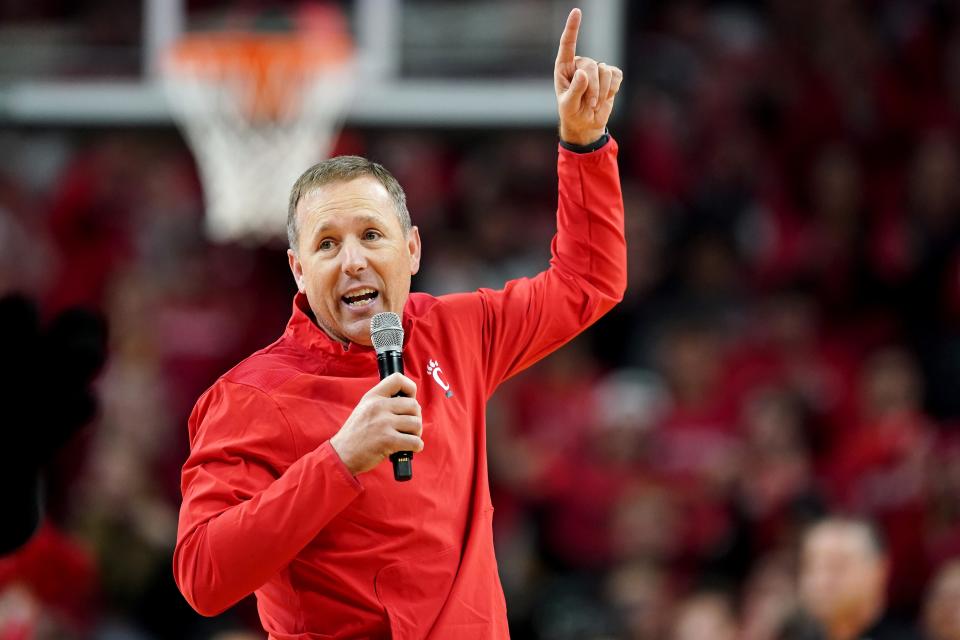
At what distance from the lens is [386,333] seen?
9.31ft

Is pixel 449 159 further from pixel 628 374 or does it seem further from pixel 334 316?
pixel 334 316

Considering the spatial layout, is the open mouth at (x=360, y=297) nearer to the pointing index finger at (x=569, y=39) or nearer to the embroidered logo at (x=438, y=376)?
the embroidered logo at (x=438, y=376)

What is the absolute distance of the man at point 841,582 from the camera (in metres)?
5.24

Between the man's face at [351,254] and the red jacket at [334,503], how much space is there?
82 millimetres

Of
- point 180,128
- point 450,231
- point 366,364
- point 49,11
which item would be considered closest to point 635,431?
point 450,231

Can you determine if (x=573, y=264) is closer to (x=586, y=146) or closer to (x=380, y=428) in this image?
(x=586, y=146)

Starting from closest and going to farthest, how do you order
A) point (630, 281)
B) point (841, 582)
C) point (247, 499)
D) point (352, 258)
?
1. point (247, 499)
2. point (352, 258)
3. point (841, 582)
4. point (630, 281)

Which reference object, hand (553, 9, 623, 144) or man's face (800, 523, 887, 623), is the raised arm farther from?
man's face (800, 523, 887, 623)

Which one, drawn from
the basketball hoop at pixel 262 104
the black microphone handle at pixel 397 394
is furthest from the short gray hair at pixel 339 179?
the basketball hoop at pixel 262 104

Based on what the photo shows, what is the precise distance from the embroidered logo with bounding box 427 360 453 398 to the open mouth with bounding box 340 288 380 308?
209mm

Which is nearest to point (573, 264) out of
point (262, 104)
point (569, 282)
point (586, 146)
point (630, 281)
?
point (569, 282)

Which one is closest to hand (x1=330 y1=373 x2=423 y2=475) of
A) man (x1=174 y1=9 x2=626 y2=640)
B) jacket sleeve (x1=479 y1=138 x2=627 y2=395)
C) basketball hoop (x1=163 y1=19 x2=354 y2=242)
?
man (x1=174 y1=9 x2=626 y2=640)

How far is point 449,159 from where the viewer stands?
32.6 feet

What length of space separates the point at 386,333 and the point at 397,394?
0.18 m
